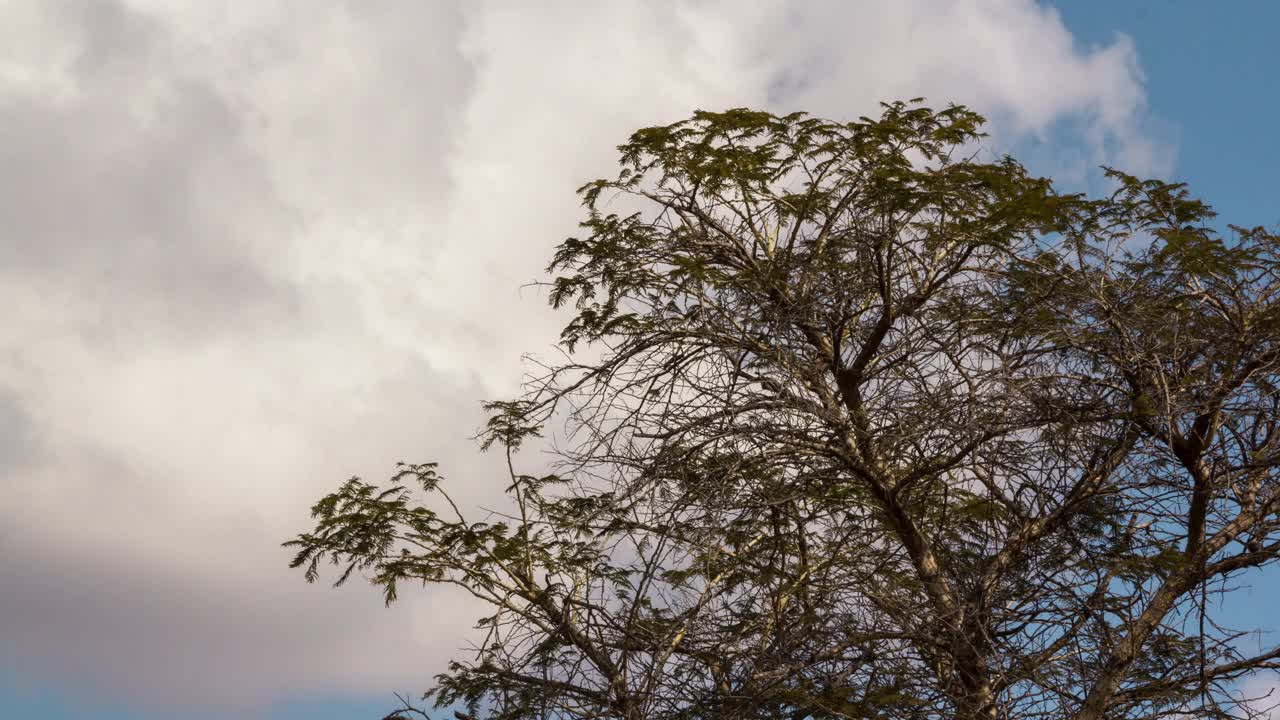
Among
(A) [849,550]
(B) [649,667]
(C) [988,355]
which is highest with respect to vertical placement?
(C) [988,355]

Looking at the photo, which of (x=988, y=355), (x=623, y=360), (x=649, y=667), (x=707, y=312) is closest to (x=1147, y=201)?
(x=988, y=355)

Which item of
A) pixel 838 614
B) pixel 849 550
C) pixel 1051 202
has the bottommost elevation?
pixel 838 614

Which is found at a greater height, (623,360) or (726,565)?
(623,360)

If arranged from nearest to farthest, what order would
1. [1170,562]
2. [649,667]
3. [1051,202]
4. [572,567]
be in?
[649,667] → [1051,202] → [1170,562] → [572,567]

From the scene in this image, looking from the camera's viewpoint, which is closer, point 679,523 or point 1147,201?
point 679,523

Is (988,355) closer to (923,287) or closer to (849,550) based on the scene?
(923,287)

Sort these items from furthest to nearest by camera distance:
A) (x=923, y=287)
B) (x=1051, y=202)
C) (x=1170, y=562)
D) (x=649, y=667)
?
1. (x=923, y=287)
2. (x=1170, y=562)
3. (x=1051, y=202)
4. (x=649, y=667)

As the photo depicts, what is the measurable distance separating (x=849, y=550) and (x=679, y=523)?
7.69 ft

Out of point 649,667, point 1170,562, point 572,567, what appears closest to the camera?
point 649,667

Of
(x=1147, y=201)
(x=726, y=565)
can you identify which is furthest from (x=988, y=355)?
(x=726, y=565)

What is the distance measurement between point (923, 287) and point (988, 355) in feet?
3.74

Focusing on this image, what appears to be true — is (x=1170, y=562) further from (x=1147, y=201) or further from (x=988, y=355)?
(x=1147, y=201)

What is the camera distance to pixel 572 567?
1193cm

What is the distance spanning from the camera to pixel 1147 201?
953 centimetres
